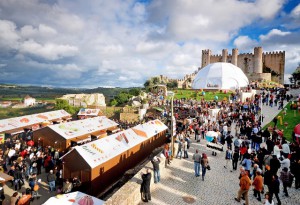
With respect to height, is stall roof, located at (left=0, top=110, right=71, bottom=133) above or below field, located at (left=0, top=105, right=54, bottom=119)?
above

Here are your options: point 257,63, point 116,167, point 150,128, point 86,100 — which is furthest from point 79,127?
point 257,63

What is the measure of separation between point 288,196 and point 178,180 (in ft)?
15.2

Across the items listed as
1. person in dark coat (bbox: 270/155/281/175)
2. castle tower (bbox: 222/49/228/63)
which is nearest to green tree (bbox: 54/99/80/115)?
person in dark coat (bbox: 270/155/281/175)

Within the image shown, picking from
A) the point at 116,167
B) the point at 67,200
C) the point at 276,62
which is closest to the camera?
the point at 67,200

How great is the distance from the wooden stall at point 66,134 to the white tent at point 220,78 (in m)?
36.4

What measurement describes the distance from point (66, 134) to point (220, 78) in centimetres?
4134

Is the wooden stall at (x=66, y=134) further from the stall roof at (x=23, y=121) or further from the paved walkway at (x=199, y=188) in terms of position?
the paved walkway at (x=199, y=188)


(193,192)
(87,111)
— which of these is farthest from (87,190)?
(87,111)

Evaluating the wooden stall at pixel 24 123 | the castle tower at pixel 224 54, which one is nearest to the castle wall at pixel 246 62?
the castle tower at pixel 224 54

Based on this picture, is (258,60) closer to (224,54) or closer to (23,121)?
(224,54)

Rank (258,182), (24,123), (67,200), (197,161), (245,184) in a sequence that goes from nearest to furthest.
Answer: (67,200)
(245,184)
(258,182)
(197,161)
(24,123)

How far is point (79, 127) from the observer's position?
804 inches

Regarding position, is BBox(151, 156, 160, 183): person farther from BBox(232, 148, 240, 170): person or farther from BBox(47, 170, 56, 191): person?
BBox(47, 170, 56, 191): person

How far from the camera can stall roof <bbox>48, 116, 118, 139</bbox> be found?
723 inches
